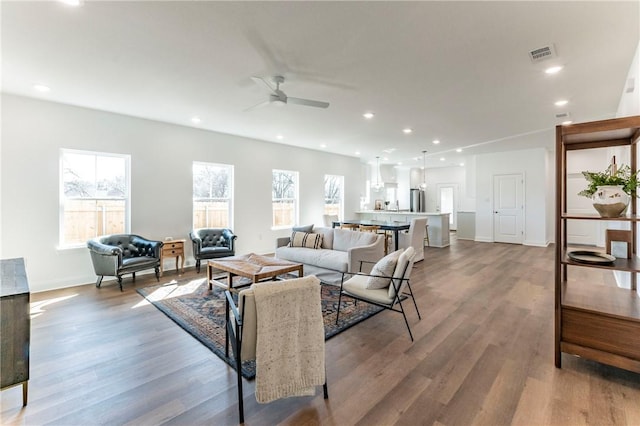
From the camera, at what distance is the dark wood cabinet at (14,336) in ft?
5.98

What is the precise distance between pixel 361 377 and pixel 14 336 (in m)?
2.31

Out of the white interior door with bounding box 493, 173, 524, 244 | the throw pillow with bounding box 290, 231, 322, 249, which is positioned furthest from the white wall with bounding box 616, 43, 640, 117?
the white interior door with bounding box 493, 173, 524, 244

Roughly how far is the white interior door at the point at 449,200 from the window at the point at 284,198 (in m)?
7.44

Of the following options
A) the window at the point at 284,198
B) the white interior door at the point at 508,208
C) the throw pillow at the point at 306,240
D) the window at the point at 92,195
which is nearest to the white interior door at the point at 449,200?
the white interior door at the point at 508,208

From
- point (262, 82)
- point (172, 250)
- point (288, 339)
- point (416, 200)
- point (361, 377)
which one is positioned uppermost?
point (262, 82)

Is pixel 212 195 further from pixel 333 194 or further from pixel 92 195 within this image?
pixel 333 194

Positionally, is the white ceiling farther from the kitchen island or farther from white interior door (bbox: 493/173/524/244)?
white interior door (bbox: 493/173/524/244)

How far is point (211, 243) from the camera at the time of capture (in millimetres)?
5938

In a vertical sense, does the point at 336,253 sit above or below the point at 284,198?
below

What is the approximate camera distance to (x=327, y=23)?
8.14ft

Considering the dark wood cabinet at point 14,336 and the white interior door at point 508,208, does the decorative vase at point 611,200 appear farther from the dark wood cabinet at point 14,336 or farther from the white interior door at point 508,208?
the white interior door at point 508,208

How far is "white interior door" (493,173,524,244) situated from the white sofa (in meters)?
6.12

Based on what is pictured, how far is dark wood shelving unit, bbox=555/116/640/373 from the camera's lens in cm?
214

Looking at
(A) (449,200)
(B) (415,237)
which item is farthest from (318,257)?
(A) (449,200)
